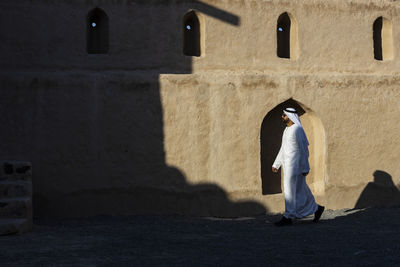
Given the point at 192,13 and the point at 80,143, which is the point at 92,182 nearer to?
the point at 80,143

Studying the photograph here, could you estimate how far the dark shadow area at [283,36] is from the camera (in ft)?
34.9

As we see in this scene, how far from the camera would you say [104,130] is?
9.27m

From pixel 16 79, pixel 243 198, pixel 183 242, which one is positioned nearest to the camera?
pixel 183 242

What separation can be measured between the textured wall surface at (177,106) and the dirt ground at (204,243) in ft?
3.00

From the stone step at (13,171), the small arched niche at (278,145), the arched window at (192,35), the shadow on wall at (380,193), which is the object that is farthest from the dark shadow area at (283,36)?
the stone step at (13,171)

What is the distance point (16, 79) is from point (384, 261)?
6586 mm

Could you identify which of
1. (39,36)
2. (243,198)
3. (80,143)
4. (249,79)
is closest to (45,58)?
(39,36)

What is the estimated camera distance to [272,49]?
33.7ft

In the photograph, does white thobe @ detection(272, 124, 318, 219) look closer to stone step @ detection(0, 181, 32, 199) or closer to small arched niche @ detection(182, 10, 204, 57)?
small arched niche @ detection(182, 10, 204, 57)

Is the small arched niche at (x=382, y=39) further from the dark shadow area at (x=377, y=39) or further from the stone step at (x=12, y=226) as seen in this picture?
the stone step at (x=12, y=226)

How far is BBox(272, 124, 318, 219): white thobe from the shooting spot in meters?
7.89

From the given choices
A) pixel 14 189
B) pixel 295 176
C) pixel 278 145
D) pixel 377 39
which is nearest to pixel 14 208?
pixel 14 189

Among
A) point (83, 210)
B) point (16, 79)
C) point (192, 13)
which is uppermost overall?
point (192, 13)

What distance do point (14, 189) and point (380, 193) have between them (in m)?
6.86
